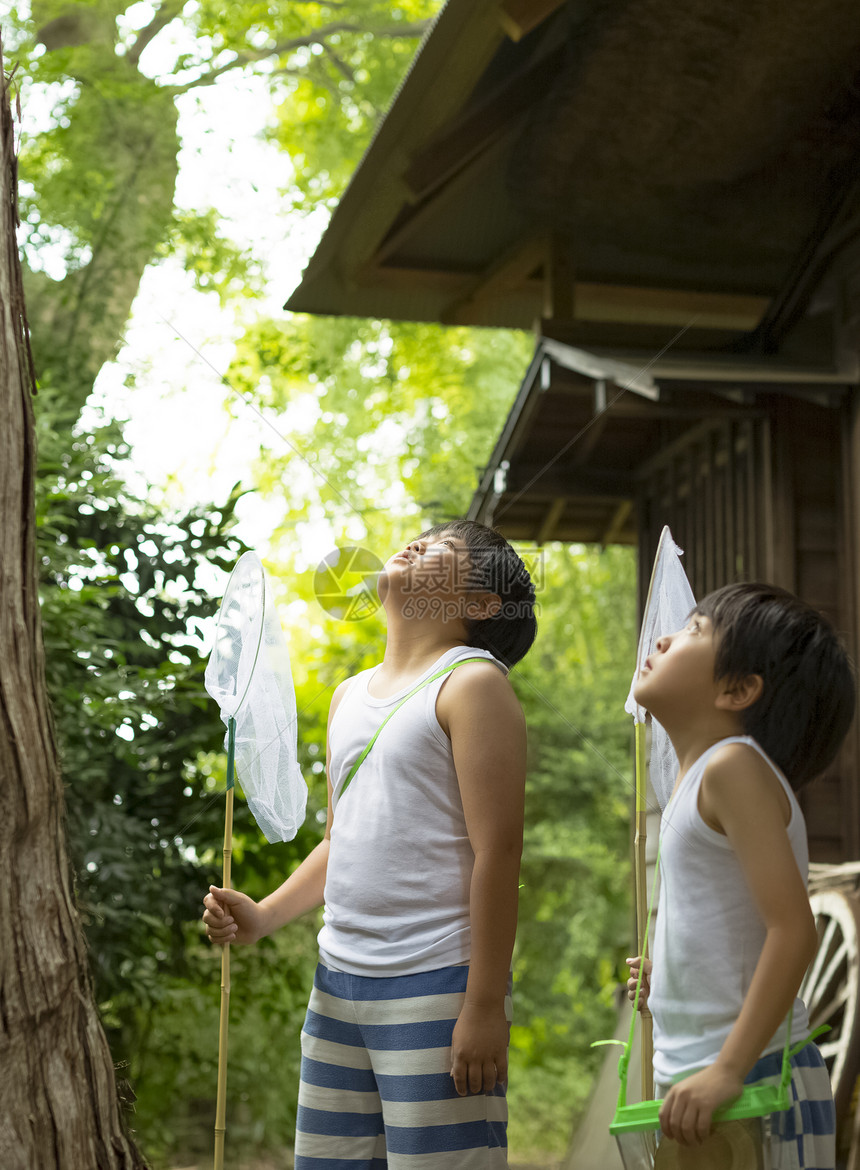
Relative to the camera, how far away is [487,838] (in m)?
1.22

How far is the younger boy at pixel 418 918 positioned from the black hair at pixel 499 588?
0.8 inches

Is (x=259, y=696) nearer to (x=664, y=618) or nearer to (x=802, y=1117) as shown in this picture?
(x=664, y=618)

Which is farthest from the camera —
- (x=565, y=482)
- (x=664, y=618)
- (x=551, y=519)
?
(x=551, y=519)

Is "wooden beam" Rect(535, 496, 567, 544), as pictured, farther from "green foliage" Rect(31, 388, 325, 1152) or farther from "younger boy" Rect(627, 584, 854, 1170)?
"younger boy" Rect(627, 584, 854, 1170)

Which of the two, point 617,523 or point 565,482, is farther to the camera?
point 617,523

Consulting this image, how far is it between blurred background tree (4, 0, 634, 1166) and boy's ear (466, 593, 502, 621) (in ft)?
2.87

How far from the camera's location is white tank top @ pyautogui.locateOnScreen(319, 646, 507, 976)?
1.24 meters

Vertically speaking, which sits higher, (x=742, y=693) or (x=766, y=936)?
(x=742, y=693)

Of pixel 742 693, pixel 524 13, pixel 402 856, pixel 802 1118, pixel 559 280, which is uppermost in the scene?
pixel 524 13

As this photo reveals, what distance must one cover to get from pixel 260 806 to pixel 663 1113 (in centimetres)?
76

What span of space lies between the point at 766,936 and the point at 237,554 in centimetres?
278

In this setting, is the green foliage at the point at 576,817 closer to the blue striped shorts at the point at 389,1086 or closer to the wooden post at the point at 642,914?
the wooden post at the point at 642,914

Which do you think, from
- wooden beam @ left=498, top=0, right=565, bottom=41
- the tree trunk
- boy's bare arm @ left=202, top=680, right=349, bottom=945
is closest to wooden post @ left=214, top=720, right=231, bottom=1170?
boy's bare arm @ left=202, top=680, right=349, bottom=945

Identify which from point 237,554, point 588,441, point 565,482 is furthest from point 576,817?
point 237,554
